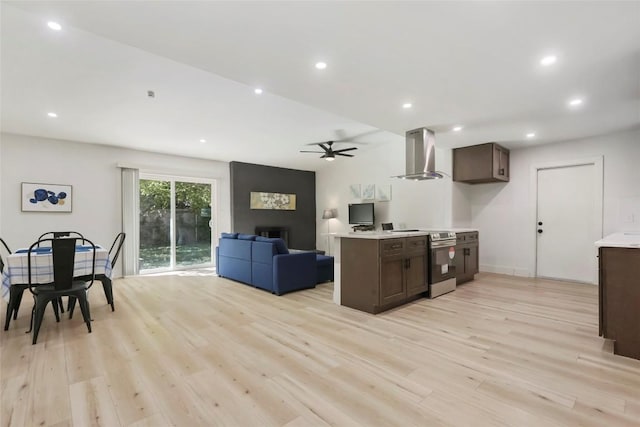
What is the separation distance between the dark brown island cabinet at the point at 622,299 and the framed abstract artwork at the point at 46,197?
24.1 ft

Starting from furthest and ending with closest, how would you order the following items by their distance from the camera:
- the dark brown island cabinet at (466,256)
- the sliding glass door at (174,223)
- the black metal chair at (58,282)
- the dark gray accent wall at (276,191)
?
1. the dark gray accent wall at (276,191)
2. the sliding glass door at (174,223)
3. the dark brown island cabinet at (466,256)
4. the black metal chair at (58,282)

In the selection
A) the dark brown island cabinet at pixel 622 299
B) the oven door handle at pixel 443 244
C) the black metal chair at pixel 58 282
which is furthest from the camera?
the oven door handle at pixel 443 244

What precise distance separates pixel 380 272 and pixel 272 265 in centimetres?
174

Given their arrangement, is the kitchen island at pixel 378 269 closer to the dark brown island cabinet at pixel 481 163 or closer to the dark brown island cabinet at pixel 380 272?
the dark brown island cabinet at pixel 380 272

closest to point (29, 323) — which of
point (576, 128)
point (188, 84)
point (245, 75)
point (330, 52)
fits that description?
point (188, 84)

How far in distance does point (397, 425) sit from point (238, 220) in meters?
6.18

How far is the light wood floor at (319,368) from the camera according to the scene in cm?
169

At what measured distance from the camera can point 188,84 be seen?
3.29 metres

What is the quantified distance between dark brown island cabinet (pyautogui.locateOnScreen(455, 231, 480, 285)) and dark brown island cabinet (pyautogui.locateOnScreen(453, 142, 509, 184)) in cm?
101

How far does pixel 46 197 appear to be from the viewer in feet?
16.8

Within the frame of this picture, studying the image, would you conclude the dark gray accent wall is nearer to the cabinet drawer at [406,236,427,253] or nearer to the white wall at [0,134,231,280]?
the white wall at [0,134,231,280]

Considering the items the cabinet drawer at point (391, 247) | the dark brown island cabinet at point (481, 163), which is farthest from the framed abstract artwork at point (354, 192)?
the cabinet drawer at point (391, 247)

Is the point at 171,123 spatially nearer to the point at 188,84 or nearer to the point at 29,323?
the point at 188,84

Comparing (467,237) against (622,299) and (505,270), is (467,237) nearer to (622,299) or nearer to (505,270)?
(505,270)
